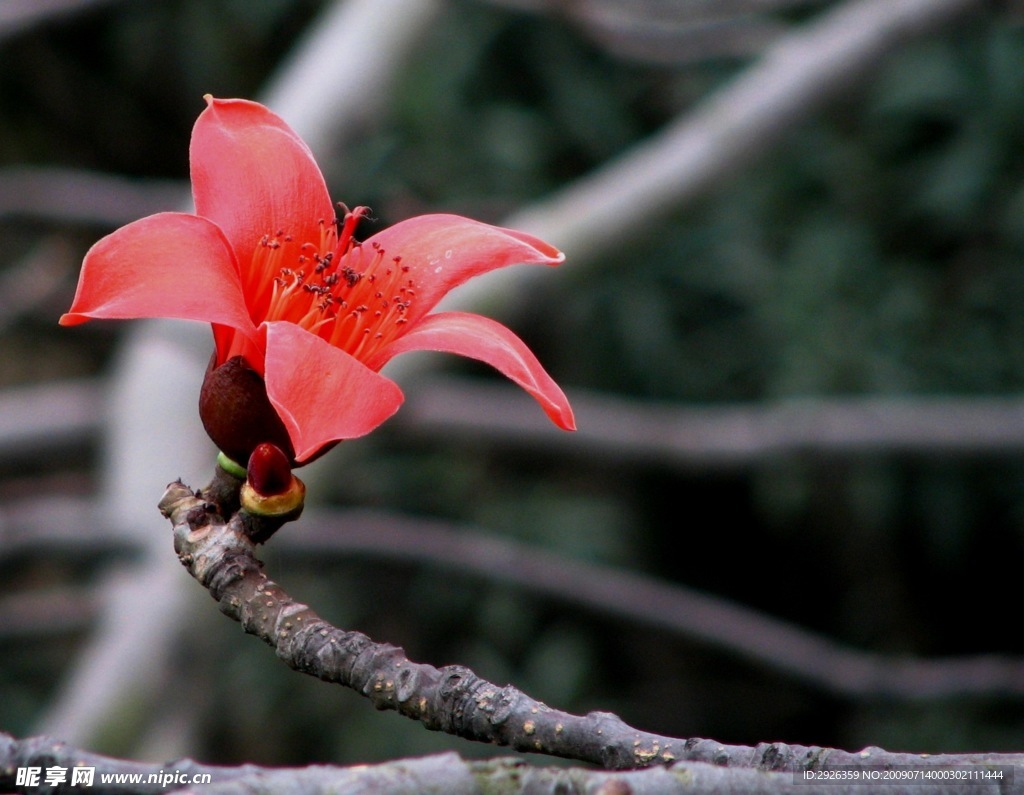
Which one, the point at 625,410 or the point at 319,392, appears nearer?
the point at 319,392

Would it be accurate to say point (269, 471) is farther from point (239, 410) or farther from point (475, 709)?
point (475, 709)

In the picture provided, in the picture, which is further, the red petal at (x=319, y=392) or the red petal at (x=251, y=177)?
the red petal at (x=251, y=177)

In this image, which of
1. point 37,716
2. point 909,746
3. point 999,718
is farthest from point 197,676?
point 999,718

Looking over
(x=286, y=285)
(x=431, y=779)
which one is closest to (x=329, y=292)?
(x=286, y=285)

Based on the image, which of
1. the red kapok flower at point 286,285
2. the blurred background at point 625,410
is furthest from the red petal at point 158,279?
the blurred background at point 625,410

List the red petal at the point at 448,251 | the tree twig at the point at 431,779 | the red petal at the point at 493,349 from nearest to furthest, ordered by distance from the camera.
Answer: the tree twig at the point at 431,779 → the red petal at the point at 493,349 → the red petal at the point at 448,251

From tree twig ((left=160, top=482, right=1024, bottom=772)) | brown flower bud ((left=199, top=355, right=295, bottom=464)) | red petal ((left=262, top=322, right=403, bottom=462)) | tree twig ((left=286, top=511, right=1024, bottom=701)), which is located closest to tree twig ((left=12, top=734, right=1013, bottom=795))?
tree twig ((left=160, top=482, right=1024, bottom=772))

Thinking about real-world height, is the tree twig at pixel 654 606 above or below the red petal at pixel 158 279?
above

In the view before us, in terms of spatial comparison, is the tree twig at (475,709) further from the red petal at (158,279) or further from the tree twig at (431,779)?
the red petal at (158,279)
